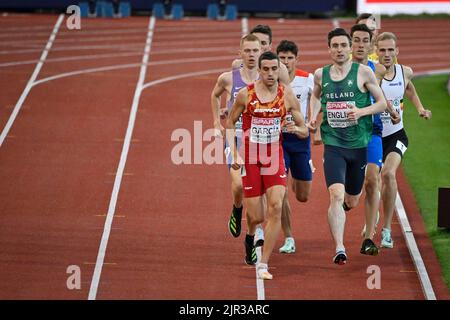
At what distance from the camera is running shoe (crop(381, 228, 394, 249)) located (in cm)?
1276

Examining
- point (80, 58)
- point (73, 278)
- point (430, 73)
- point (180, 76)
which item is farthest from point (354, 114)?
point (80, 58)

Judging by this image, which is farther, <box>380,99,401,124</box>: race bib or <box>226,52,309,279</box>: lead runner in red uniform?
<box>380,99,401,124</box>: race bib

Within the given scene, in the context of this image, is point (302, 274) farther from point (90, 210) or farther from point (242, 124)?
point (90, 210)

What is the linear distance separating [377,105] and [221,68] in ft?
47.5

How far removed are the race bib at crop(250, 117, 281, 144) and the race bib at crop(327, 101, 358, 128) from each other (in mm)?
592

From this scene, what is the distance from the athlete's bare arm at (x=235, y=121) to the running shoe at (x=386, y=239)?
206 centimetres

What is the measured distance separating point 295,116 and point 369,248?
4.93 feet

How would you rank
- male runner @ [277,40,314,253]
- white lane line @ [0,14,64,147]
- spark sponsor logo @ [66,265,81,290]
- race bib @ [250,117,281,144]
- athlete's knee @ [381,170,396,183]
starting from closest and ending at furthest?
spark sponsor logo @ [66,265,81,290], race bib @ [250,117,281,144], male runner @ [277,40,314,253], athlete's knee @ [381,170,396,183], white lane line @ [0,14,64,147]

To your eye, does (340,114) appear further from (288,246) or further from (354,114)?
(288,246)

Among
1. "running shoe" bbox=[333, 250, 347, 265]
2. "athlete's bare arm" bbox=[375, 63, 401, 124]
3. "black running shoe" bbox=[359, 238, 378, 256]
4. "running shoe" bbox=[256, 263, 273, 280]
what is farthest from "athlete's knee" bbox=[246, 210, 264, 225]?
"athlete's bare arm" bbox=[375, 63, 401, 124]

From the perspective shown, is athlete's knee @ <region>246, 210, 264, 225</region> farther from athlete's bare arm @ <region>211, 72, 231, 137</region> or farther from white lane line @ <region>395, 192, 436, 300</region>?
white lane line @ <region>395, 192, 436, 300</region>

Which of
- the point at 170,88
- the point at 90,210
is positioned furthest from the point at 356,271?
the point at 170,88

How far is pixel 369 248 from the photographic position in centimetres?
1203

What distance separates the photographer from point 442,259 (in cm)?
1252
